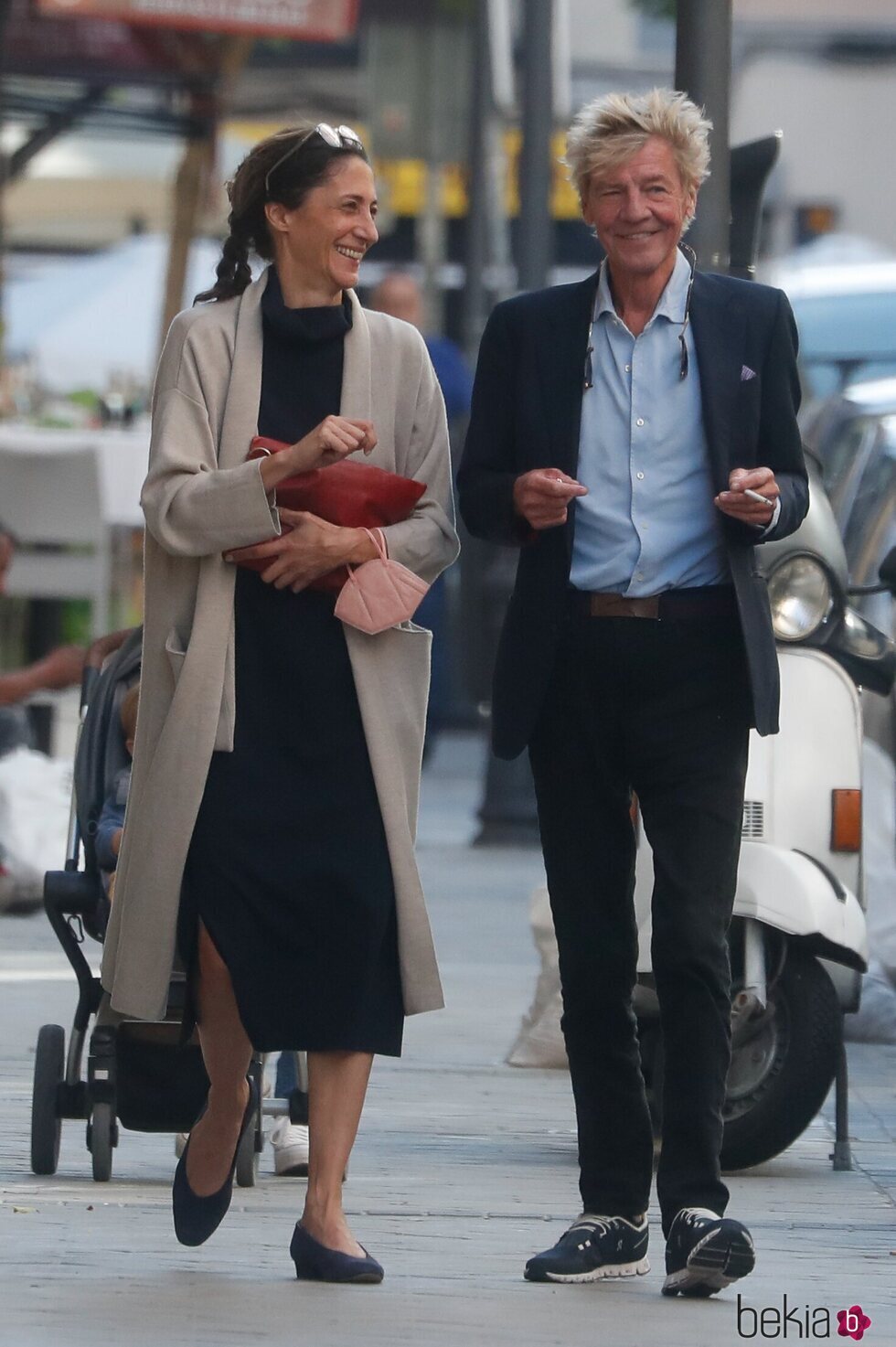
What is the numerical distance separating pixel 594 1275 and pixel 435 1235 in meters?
0.52

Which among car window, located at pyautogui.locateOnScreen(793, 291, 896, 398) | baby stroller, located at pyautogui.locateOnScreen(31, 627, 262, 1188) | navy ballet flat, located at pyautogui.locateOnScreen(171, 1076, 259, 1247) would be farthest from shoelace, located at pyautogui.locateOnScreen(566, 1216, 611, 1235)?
car window, located at pyautogui.locateOnScreen(793, 291, 896, 398)

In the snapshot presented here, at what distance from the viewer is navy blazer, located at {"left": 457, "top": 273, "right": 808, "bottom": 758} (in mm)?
4820

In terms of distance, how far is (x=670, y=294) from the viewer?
193 inches

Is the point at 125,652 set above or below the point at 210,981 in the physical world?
above

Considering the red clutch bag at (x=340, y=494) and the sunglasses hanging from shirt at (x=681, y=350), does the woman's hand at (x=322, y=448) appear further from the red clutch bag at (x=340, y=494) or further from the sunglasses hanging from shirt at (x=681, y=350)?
the sunglasses hanging from shirt at (x=681, y=350)

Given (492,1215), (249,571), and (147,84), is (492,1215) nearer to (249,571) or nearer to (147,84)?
(249,571)

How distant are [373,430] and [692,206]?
2.40ft

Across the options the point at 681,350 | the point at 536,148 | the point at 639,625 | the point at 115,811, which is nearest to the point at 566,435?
the point at 681,350

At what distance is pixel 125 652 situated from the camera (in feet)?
19.4

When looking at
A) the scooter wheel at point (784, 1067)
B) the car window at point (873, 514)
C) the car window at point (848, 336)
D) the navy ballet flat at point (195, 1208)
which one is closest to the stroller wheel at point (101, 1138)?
the navy ballet flat at point (195, 1208)

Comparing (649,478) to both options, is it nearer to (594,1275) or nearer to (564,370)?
(564,370)

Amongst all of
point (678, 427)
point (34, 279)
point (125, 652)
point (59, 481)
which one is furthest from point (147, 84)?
point (678, 427)

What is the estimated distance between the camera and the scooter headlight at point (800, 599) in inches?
247

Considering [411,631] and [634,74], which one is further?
[634,74]
